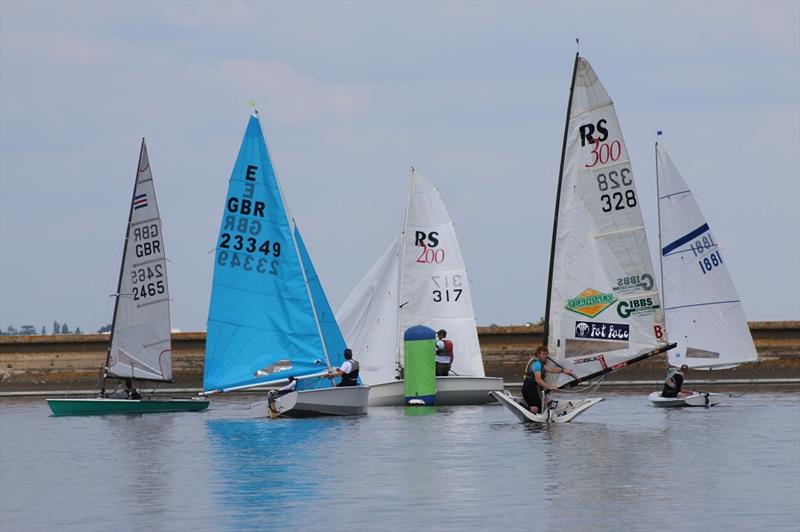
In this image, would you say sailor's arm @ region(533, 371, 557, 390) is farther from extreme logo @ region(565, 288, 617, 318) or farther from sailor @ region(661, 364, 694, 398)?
sailor @ region(661, 364, 694, 398)

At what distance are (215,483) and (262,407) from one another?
1402 cm

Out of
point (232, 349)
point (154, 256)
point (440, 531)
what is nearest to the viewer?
point (440, 531)

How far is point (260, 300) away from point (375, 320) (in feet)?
16.2

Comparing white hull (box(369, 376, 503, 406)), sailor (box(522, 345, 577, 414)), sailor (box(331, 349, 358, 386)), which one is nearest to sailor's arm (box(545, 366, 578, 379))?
sailor (box(522, 345, 577, 414))

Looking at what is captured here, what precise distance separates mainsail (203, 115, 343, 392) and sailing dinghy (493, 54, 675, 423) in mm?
7155

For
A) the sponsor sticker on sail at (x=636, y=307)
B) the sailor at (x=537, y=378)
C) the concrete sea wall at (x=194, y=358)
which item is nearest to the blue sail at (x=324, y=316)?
the sailor at (x=537, y=378)

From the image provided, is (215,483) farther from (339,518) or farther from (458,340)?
(458,340)

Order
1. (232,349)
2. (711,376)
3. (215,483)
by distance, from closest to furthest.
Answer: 1. (215,483)
2. (232,349)
3. (711,376)

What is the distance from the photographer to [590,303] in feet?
95.5

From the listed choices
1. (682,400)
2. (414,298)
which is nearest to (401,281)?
(414,298)

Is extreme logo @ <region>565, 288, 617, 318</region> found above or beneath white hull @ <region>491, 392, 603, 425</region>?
above

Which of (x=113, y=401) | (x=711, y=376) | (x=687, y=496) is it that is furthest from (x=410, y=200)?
(x=687, y=496)

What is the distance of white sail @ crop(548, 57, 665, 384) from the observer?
94.5 ft

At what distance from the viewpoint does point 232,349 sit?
114ft
